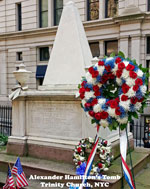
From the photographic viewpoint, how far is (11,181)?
479 centimetres

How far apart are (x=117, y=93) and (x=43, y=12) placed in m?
20.1

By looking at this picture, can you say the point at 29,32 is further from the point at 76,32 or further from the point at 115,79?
the point at 115,79

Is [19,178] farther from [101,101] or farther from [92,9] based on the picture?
[92,9]

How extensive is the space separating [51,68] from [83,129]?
2219 millimetres

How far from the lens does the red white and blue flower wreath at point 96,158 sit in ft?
16.1

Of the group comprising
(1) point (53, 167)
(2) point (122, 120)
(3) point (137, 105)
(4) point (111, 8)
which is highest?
(4) point (111, 8)

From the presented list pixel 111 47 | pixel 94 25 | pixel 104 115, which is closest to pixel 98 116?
pixel 104 115

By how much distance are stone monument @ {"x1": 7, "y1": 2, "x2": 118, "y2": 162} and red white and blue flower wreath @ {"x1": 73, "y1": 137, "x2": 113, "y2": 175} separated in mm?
501

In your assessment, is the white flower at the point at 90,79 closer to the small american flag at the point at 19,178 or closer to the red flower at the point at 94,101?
the red flower at the point at 94,101

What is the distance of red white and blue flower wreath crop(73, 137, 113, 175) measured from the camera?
4.92 meters

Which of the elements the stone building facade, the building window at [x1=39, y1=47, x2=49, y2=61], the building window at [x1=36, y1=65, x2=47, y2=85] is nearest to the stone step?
the stone building facade

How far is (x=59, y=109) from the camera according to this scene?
20.6 ft

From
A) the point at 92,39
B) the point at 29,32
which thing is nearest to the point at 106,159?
the point at 92,39

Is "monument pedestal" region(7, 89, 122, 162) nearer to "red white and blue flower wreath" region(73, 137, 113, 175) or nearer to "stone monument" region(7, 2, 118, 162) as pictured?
"stone monument" region(7, 2, 118, 162)
